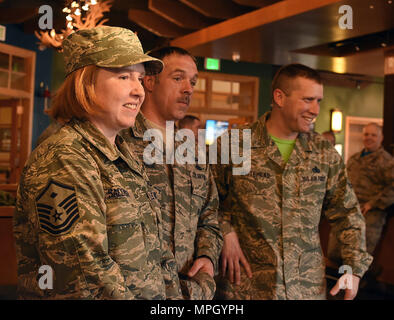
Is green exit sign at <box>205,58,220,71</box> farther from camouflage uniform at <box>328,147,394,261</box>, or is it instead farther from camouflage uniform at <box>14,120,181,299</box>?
camouflage uniform at <box>14,120,181,299</box>

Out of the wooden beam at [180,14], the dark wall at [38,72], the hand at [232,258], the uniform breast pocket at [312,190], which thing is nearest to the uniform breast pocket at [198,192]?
the hand at [232,258]

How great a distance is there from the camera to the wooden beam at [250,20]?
5.15 metres

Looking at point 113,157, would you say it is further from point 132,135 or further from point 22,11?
point 22,11

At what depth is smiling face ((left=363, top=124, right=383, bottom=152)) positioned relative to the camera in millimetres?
5773

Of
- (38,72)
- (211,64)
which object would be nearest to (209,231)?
(38,72)

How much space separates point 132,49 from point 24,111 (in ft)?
23.9

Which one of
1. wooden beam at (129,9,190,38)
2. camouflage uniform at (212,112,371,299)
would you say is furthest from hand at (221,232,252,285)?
wooden beam at (129,9,190,38)

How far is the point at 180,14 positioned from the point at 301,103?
179 inches

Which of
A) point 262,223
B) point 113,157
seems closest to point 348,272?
point 262,223

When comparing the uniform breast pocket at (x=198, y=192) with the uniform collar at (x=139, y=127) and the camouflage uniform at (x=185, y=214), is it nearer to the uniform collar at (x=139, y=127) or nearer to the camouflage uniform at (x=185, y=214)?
the camouflage uniform at (x=185, y=214)

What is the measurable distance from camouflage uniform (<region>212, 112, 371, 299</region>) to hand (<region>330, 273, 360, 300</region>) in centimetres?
4

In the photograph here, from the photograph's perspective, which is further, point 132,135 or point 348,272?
point 348,272

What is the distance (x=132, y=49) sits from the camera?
1498mm

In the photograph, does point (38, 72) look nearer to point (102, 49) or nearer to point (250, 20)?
point (250, 20)
